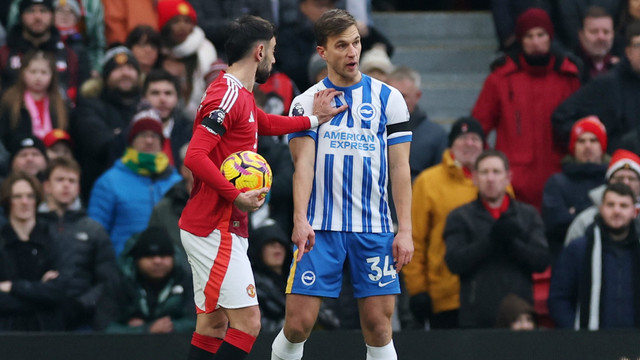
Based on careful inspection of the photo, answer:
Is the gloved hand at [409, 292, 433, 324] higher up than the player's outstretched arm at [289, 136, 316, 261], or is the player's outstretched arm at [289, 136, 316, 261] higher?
the player's outstretched arm at [289, 136, 316, 261]

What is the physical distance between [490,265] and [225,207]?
3.00 m

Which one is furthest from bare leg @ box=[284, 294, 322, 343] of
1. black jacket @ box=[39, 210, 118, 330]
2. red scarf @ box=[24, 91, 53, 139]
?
red scarf @ box=[24, 91, 53, 139]

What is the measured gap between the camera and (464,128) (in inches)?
405

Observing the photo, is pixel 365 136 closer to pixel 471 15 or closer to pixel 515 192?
pixel 515 192

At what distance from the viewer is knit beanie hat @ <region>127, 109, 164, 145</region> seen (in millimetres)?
10141

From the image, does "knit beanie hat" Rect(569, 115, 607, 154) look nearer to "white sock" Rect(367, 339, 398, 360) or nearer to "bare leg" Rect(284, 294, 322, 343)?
"white sock" Rect(367, 339, 398, 360)

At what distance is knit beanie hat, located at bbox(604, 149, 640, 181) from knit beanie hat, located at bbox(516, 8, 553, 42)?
166 centimetres

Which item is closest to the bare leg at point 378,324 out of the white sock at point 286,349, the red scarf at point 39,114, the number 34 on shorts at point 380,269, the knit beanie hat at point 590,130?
the number 34 on shorts at point 380,269

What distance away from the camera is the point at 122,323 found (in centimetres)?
920

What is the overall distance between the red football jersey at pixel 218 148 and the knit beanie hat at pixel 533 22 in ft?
15.6

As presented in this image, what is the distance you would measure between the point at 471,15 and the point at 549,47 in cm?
254

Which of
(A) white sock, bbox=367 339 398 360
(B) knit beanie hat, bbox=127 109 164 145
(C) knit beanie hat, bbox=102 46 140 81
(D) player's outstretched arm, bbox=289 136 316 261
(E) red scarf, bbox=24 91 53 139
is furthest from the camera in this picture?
(C) knit beanie hat, bbox=102 46 140 81

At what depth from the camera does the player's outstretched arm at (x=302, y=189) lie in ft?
23.7

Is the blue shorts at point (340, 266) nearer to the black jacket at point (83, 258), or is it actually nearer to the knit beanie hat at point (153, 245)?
the knit beanie hat at point (153, 245)
